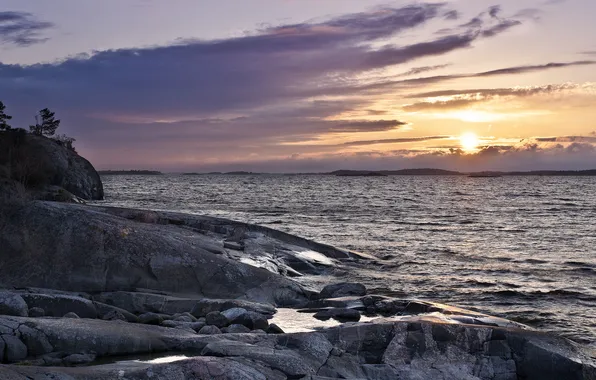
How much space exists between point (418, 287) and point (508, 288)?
Answer: 12.6 feet

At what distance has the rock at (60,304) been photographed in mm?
13656

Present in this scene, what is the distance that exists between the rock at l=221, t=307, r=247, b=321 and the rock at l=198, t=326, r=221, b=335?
870 mm

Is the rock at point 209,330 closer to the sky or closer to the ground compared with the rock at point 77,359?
closer to the ground

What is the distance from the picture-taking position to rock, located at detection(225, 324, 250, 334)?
42.9 ft

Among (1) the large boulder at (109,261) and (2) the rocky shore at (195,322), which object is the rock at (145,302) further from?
(1) the large boulder at (109,261)

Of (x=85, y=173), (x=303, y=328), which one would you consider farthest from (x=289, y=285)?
(x=85, y=173)

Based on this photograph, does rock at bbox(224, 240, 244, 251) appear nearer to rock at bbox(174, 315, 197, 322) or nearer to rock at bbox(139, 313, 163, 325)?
rock at bbox(174, 315, 197, 322)

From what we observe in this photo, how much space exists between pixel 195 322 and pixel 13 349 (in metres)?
4.30

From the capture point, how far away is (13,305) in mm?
12430

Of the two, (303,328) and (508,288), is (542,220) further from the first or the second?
(303,328)

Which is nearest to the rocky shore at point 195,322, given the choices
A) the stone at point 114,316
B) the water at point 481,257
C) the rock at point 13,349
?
the rock at point 13,349

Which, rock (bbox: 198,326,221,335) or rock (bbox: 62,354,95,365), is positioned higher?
rock (bbox: 62,354,95,365)

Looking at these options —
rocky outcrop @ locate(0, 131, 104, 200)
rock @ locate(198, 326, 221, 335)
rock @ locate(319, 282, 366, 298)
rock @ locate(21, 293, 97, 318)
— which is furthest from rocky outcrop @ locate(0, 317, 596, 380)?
rocky outcrop @ locate(0, 131, 104, 200)

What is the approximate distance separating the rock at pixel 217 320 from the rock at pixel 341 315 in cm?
322
